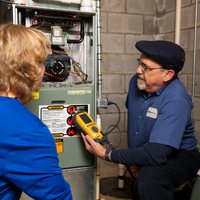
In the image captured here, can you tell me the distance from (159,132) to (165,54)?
486 mm

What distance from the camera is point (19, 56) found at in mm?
634

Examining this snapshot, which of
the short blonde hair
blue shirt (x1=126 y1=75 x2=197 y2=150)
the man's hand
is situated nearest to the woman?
the short blonde hair

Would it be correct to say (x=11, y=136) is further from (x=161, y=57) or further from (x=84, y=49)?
(x=84, y=49)

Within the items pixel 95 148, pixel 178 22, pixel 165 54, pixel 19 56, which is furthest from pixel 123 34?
pixel 19 56

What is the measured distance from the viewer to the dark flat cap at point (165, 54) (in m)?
1.31

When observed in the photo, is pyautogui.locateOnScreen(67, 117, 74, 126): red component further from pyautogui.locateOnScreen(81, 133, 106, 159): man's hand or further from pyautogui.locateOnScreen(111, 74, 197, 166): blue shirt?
pyautogui.locateOnScreen(111, 74, 197, 166): blue shirt

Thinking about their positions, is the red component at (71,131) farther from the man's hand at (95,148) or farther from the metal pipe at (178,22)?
the metal pipe at (178,22)

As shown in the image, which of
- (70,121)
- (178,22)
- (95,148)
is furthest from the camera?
(178,22)

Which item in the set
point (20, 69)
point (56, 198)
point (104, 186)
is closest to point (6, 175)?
point (56, 198)

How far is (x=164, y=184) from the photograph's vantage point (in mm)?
1202

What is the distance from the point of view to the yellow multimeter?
4.45ft

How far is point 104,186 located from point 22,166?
→ 176 cm

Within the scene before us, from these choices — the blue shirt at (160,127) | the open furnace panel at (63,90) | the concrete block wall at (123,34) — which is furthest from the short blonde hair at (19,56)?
the concrete block wall at (123,34)

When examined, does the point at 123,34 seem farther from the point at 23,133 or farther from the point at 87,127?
the point at 23,133
